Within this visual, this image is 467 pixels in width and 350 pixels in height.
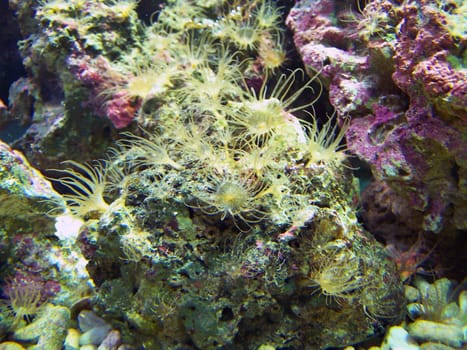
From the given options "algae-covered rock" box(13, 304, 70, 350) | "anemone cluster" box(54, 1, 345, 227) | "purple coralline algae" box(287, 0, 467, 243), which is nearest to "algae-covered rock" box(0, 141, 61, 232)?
"anemone cluster" box(54, 1, 345, 227)

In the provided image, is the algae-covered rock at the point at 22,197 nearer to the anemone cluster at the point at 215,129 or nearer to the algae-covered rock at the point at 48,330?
the anemone cluster at the point at 215,129

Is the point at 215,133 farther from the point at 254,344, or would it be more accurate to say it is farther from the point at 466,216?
the point at 466,216

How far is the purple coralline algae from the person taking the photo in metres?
2.36

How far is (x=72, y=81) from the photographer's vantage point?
3775 millimetres

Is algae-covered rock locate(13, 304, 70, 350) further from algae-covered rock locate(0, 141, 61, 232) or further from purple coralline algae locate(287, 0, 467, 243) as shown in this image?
purple coralline algae locate(287, 0, 467, 243)

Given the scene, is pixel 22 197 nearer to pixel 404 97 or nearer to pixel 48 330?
pixel 48 330

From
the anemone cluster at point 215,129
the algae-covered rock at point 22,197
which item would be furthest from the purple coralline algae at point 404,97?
the algae-covered rock at point 22,197

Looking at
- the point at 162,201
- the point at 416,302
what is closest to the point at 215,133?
the point at 162,201

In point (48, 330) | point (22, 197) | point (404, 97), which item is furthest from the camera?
point (22, 197)

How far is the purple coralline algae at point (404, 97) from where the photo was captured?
7.75 ft

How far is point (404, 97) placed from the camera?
2.82 m

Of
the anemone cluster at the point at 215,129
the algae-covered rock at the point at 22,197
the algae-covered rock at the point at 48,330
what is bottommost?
the algae-covered rock at the point at 48,330

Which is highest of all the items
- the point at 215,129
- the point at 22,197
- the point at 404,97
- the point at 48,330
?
the point at 404,97

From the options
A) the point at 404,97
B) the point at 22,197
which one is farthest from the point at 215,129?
the point at 22,197
